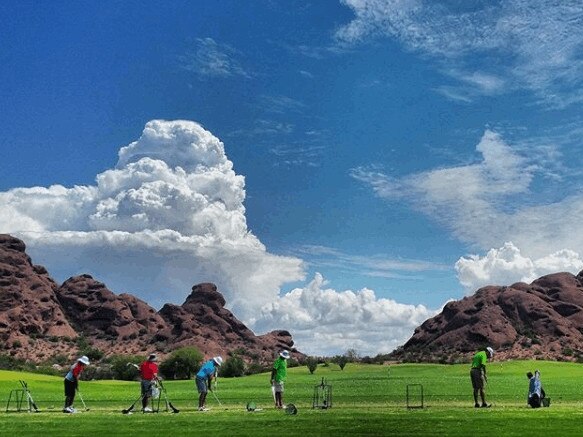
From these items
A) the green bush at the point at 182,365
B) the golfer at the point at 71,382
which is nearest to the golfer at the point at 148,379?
the golfer at the point at 71,382

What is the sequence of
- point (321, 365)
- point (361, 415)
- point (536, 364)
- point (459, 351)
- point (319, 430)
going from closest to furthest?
1. point (319, 430)
2. point (361, 415)
3. point (536, 364)
4. point (321, 365)
5. point (459, 351)

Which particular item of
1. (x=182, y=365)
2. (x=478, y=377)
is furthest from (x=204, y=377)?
(x=182, y=365)

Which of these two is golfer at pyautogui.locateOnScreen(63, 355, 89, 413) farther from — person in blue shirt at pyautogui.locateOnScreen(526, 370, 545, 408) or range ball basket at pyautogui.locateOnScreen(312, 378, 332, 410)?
person in blue shirt at pyautogui.locateOnScreen(526, 370, 545, 408)

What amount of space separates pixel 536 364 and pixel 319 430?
129965 mm

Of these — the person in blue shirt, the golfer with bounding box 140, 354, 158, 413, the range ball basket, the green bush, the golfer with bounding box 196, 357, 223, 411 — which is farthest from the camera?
the green bush

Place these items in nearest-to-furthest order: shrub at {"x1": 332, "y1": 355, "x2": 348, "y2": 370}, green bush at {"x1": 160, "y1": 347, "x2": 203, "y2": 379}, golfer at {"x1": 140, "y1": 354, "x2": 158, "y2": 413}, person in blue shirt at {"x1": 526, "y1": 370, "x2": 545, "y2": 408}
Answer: golfer at {"x1": 140, "y1": 354, "x2": 158, "y2": 413} → person in blue shirt at {"x1": 526, "y1": 370, "x2": 545, "y2": 408} → green bush at {"x1": 160, "y1": 347, "x2": 203, "y2": 379} → shrub at {"x1": 332, "y1": 355, "x2": 348, "y2": 370}

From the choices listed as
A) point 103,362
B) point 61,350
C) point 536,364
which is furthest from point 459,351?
point 61,350

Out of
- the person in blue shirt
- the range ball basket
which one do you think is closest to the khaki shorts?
the person in blue shirt

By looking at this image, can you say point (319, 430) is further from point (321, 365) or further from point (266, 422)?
point (321, 365)

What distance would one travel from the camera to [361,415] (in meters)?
28.9

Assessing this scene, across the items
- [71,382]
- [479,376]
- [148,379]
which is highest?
[479,376]

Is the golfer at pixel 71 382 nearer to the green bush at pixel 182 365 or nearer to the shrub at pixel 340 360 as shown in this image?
the green bush at pixel 182 365

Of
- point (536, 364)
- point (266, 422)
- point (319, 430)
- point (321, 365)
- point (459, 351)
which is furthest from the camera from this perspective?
point (459, 351)

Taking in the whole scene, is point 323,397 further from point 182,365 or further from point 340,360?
point 340,360
